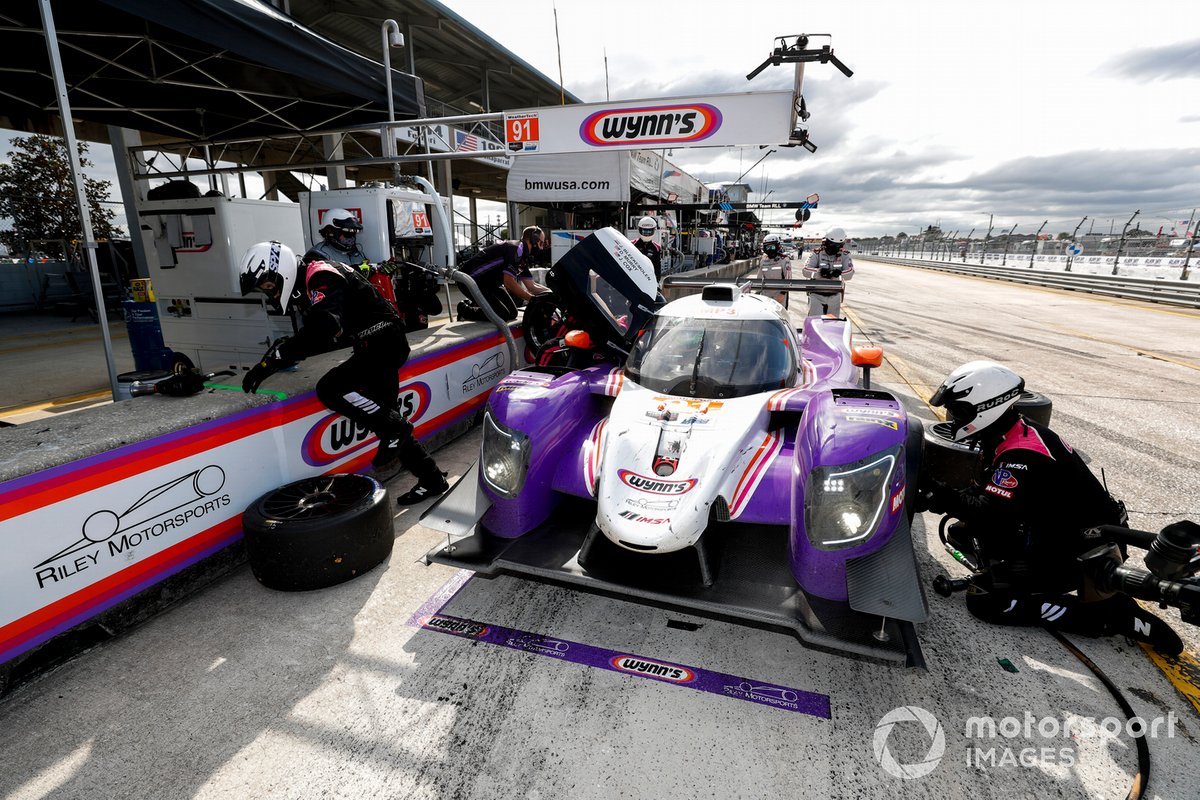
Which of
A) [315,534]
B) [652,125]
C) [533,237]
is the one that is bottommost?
[315,534]

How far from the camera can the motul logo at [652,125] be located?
6.15 metres

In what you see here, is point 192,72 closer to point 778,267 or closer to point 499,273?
point 499,273

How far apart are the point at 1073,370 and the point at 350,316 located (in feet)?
32.8

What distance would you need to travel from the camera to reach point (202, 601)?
3117 mm

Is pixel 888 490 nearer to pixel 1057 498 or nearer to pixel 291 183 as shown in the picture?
pixel 1057 498

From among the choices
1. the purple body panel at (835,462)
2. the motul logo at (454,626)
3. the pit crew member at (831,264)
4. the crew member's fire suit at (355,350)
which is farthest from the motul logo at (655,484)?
the pit crew member at (831,264)

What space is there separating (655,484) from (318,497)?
2.03 meters

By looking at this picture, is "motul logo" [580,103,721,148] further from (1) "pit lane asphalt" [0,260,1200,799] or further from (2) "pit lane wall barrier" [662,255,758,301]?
(1) "pit lane asphalt" [0,260,1200,799]

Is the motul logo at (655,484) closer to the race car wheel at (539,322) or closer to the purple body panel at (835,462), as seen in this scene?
the purple body panel at (835,462)

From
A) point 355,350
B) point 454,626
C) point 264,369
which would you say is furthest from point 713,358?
point 264,369

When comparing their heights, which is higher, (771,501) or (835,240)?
(835,240)

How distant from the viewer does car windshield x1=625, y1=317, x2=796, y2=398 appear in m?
3.49

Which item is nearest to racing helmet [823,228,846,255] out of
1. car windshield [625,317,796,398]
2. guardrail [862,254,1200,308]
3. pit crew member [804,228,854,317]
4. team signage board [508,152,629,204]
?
pit crew member [804,228,854,317]

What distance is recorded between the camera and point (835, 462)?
2615mm
